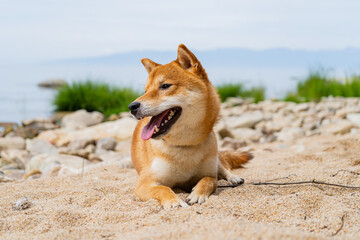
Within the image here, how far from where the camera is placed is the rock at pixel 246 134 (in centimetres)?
826

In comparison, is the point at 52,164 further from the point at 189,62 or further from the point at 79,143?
the point at 189,62

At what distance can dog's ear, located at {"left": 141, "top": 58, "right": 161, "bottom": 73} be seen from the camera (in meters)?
3.99

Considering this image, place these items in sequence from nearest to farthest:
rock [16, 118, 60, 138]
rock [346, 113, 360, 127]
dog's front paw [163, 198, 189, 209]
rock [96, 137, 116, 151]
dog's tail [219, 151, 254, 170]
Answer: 1. dog's front paw [163, 198, 189, 209]
2. dog's tail [219, 151, 254, 170]
3. rock [96, 137, 116, 151]
4. rock [346, 113, 360, 127]
5. rock [16, 118, 60, 138]

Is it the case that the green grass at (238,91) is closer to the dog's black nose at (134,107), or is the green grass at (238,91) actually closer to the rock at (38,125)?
the rock at (38,125)

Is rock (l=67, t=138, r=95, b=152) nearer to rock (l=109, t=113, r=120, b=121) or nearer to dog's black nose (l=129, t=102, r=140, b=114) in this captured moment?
rock (l=109, t=113, r=120, b=121)

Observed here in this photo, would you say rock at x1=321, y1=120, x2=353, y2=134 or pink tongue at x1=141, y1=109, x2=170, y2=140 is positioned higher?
pink tongue at x1=141, y1=109, x2=170, y2=140

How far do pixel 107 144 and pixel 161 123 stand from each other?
4703mm

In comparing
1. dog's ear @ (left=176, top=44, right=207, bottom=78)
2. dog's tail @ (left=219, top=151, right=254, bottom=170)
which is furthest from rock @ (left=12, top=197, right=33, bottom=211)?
dog's tail @ (left=219, top=151, right=254, bottom=170)

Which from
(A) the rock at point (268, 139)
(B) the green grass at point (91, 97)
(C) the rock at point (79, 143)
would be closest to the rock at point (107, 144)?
(C) the rock at point (79, 143)

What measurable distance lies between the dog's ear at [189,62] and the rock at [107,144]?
15.0 feet

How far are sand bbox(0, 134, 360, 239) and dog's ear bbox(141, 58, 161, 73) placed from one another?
1.22 meters

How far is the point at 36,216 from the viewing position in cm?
301

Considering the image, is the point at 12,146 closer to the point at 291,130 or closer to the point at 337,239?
the point at 291,130

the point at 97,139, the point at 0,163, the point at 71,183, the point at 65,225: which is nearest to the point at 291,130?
the point at 97,139
